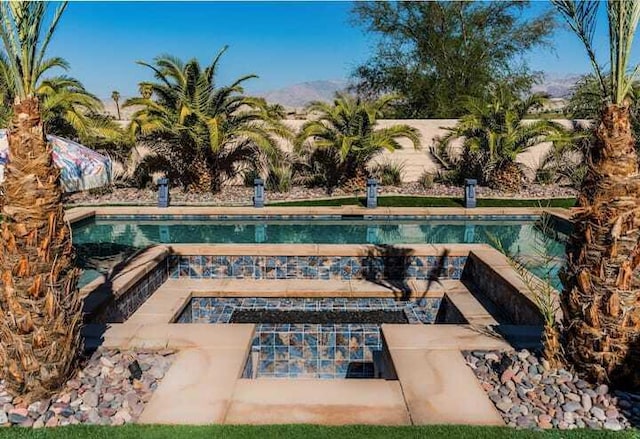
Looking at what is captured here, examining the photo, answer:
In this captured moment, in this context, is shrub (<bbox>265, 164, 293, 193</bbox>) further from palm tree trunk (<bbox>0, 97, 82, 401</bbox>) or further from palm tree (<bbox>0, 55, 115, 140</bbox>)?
palm tree trunk (<bbox>0, 97, 82, 401</bbox>)

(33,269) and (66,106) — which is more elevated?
(66,106)

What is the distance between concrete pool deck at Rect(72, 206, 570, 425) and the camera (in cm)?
366

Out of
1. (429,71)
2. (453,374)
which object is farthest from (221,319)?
(429,71)

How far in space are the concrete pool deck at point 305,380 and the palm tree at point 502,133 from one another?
8923mm

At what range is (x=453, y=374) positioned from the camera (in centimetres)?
427

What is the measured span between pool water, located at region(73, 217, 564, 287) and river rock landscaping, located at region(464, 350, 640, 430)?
15.6 feet

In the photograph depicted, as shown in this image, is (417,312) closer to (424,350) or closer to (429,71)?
(424,350)

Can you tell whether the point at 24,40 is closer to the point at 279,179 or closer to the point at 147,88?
the point at 147,88

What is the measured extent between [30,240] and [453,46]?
2396cm

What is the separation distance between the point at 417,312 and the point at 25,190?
17.9ft

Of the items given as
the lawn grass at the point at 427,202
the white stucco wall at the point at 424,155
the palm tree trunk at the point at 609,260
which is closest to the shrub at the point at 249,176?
the white stucco wall at the point at 424,155

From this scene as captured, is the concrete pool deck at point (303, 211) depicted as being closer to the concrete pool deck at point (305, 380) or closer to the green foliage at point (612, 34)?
the concrete pool deck at point (305, 380)

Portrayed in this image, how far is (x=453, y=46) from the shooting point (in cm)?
2438

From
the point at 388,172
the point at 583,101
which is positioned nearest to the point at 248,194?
the point at 388,172
